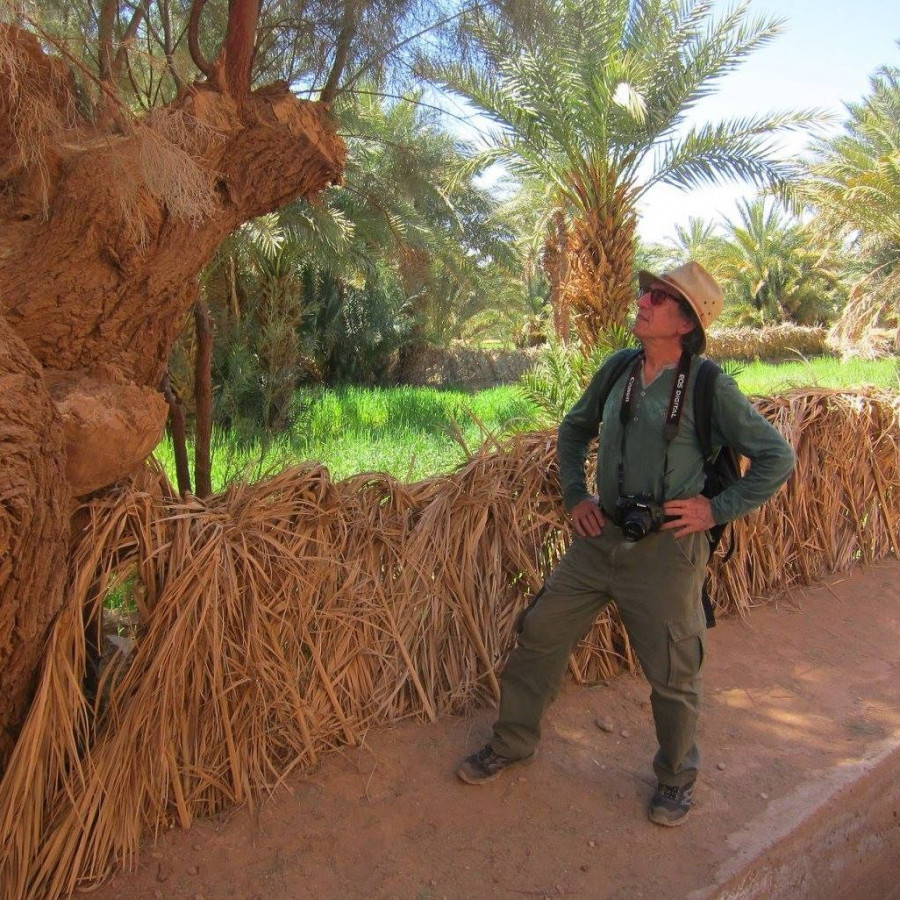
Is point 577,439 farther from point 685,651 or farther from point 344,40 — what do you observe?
point 344,40

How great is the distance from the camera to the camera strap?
116 inches

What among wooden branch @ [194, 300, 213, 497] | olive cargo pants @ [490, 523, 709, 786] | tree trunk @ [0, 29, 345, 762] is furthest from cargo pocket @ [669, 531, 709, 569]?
wooden branch @ [194, 300, 213, 497]

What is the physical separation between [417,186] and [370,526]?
431 cm

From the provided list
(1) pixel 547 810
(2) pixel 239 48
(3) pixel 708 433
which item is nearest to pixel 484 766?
(1) pixel 547 810

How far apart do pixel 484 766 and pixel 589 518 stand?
0.97 metres

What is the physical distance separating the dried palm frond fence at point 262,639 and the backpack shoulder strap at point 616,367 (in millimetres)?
693

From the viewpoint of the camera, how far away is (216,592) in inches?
113

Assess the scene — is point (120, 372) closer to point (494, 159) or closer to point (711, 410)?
point (711, 410)

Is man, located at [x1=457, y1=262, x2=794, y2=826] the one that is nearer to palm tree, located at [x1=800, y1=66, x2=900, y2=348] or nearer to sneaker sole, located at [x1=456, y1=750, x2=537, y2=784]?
sneaker sole, located at [x1=456, y1=750, x2=537, y2=784]

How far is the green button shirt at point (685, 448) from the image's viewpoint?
295 centimetres

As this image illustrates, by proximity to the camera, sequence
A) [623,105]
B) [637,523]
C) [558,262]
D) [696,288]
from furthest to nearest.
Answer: [558,262] < [623,105] < [696,288] < [637,523]

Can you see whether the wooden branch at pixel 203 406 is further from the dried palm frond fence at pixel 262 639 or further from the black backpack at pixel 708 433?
the black backpack at pixel 708 433

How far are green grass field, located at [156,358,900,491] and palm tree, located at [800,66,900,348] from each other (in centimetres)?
359

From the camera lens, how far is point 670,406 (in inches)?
117
